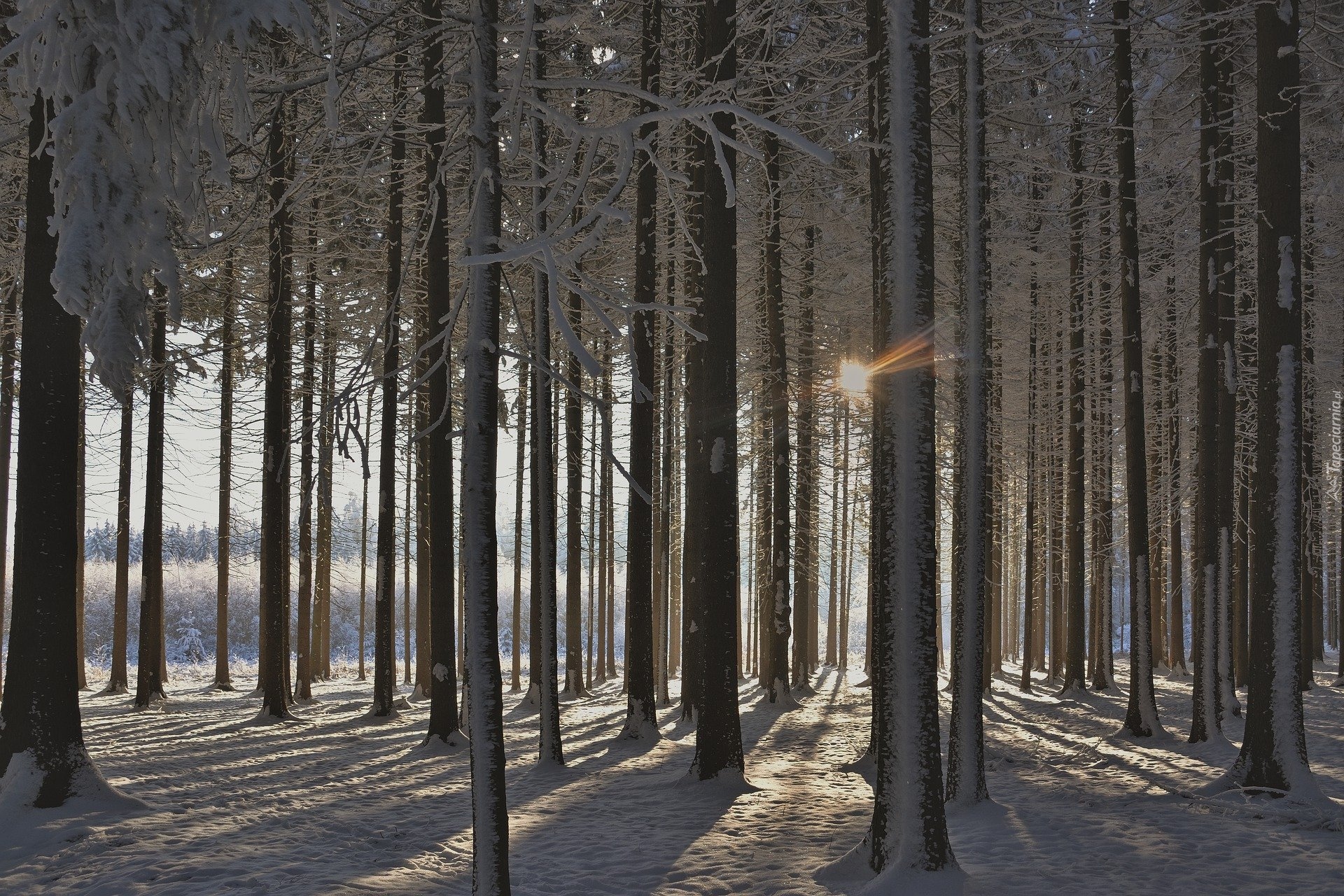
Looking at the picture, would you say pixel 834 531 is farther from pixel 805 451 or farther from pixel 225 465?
pixel 225 465

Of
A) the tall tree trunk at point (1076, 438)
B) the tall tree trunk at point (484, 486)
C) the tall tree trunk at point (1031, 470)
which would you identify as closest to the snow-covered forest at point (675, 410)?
the tall tree trunk at point (484, 486)

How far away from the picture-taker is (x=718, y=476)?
959 cm

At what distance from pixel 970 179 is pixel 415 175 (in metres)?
10.1

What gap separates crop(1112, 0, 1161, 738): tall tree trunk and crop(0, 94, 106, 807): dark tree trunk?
40.3ft

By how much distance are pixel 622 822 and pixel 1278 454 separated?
688 cm

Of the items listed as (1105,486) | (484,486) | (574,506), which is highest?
(484,486)

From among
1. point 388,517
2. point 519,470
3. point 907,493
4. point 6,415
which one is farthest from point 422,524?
point 907,493

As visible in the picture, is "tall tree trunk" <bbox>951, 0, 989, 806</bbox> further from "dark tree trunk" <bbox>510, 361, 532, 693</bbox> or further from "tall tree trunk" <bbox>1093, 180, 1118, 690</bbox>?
"dark tree trunk" <bbox>510, 361, 532, 693</bbox>

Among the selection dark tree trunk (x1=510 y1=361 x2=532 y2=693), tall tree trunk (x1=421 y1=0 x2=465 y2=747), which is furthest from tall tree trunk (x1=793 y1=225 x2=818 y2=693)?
tall tree trunk (x1=421 y1=0 x2=465 y2=747)

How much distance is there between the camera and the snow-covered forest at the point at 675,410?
5.68 meters

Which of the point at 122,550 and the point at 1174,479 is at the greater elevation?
the point at 1174,479

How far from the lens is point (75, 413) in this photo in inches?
301

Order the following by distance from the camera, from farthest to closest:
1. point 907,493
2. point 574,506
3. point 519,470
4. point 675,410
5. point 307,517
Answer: point 675,410 → point 519,470 → point 307,517 → point 574,506 → point 907,493

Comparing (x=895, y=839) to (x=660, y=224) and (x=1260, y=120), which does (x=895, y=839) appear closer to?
(x=1260, y=120)
